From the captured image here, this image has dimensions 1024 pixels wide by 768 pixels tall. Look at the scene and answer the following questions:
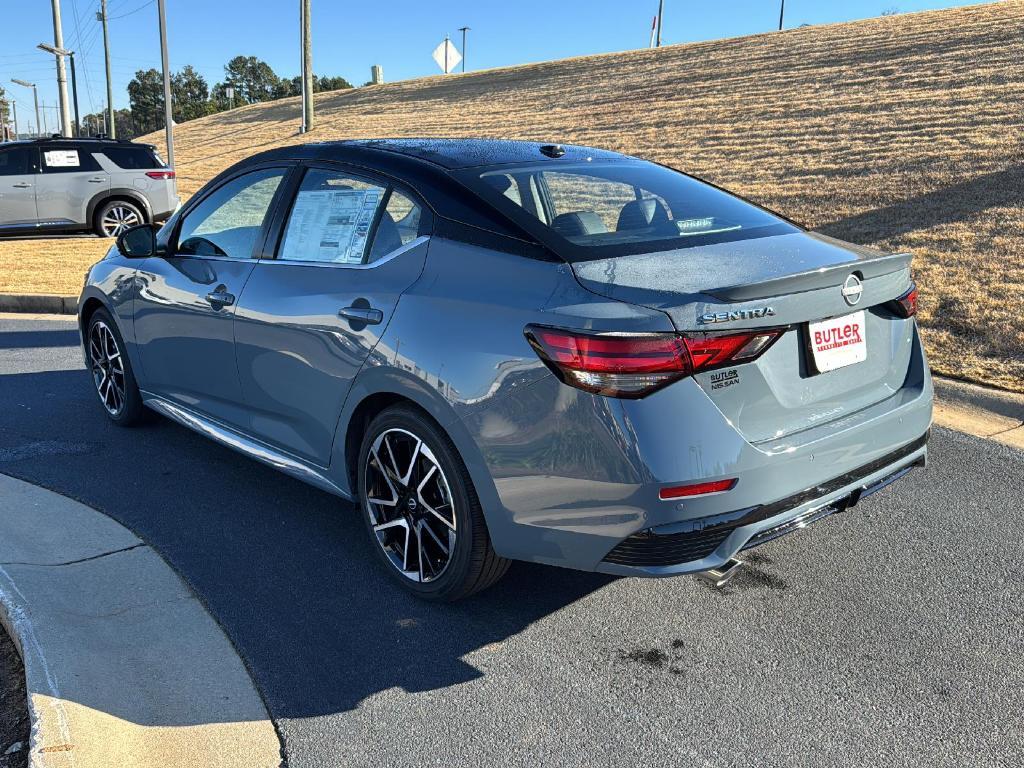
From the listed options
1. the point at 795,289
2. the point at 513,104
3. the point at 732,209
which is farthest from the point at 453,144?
the point at 513,104

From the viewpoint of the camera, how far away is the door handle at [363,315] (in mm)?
3307

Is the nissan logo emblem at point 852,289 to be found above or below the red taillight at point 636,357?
above

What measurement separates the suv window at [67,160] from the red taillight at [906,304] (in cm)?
1450

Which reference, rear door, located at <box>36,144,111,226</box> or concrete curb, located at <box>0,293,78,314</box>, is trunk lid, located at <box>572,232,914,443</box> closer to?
concrete curb, located at <box>0,293,78,314</box>

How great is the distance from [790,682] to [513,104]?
3418 cm

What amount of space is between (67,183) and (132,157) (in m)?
1.09

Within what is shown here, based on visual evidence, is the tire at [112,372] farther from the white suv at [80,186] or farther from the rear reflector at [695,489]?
the white suv at [80,186]

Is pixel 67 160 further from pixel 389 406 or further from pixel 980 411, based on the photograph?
pixel 980 411

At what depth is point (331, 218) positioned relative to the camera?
3766 mm

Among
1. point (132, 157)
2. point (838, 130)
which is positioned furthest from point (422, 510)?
point (838, 130)

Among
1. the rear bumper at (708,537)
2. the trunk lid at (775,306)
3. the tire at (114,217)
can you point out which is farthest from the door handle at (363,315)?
the tire at (114,217)

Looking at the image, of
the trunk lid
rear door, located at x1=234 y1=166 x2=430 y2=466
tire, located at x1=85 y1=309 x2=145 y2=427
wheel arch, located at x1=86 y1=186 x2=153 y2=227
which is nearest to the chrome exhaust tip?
the trunk lid

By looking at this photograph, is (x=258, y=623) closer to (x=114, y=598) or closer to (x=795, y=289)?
(x=114, y=598)

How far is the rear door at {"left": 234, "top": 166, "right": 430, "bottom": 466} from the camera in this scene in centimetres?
338
